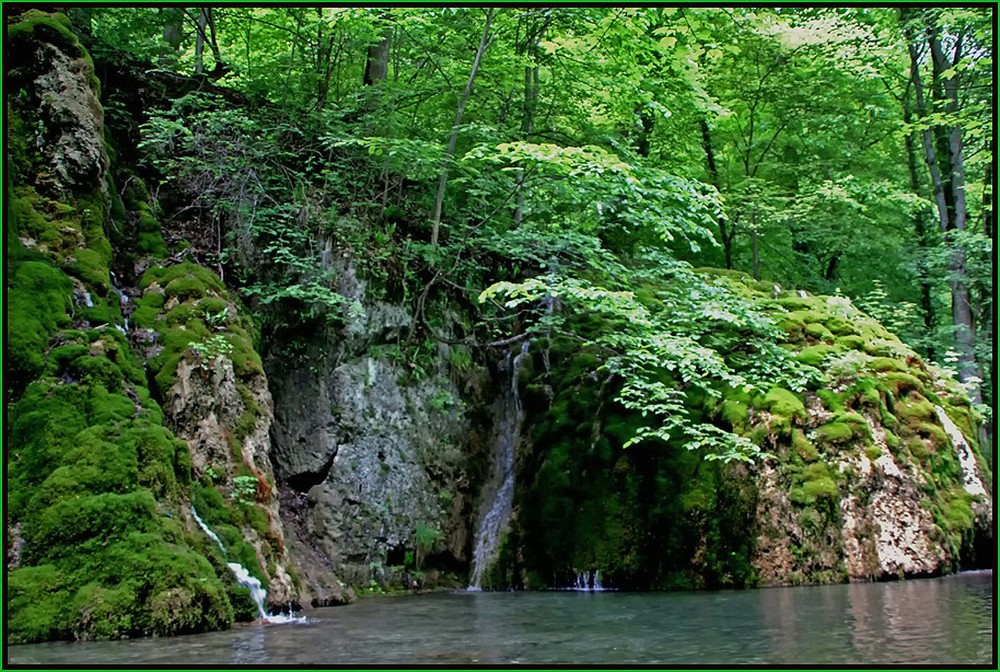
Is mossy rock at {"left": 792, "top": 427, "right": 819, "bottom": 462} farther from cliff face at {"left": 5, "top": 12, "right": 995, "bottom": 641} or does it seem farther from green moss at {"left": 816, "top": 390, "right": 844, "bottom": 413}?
green moss at {"left": 816, "top": 390, "right": 844, "bottom": 413}

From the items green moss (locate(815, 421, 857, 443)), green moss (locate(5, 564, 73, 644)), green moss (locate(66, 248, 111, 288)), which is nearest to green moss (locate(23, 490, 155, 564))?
green moss (locate(5, 564, 73, 644))

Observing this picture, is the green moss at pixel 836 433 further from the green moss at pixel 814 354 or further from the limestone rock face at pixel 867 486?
the green moss at pixel 814 354

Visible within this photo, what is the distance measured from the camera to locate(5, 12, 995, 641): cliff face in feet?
20.0

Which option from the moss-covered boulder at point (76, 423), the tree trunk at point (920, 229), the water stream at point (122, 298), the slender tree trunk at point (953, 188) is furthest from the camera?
the tree trunk at point (920, 229)

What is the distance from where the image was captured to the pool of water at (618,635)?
4.64 m

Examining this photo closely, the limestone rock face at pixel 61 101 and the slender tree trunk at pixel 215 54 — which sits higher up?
the slender tree trunk at pixel 215 54

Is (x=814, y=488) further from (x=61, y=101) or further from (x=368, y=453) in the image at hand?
(x=61, y=101)

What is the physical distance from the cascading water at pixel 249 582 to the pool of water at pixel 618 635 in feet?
0.99

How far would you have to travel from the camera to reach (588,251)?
10.2m

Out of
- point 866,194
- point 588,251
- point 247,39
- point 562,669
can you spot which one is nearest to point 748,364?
point 588,251

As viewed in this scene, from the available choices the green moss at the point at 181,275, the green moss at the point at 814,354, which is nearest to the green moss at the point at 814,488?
the green moss at the point at 814,354

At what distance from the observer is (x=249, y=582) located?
6.91 meters

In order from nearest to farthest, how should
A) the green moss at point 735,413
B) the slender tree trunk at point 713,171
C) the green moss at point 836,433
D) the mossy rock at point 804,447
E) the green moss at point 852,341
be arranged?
the mossy rock at point 804,447 → the green moss at point 836,433 → the green moss at point 735,413 → the green moss at point 852,341 → the slender tree trunk at point 713,171

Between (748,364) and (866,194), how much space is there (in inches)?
229
